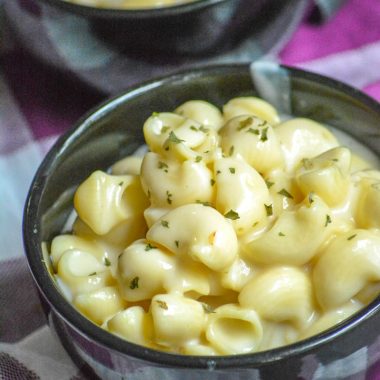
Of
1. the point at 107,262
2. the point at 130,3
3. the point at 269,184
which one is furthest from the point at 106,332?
the point at 130,3

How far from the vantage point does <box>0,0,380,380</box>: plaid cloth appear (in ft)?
4.01

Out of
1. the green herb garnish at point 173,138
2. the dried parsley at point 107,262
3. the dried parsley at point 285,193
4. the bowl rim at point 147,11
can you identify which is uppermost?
the bowl rim at point 147,11

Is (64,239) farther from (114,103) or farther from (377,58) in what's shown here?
(377,58)

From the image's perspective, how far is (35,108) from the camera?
158 cm

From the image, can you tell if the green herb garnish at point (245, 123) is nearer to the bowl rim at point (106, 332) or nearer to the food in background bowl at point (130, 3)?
the bowl rim at point (106, 332)

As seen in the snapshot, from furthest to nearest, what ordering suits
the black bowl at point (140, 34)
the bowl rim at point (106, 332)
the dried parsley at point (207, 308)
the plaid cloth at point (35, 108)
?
1. the black bowl at point (140, 34)
2. the plaid cloth at point (35, 108)
3. the dried parsley at point (207, 308)
4. the bowl rim at point (106, 332)

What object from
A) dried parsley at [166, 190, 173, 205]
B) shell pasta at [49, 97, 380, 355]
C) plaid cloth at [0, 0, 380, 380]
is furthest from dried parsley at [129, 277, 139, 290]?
plaid cloth at [0, 0, 380, 380]

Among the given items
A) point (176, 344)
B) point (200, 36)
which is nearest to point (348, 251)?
point (176, 344)

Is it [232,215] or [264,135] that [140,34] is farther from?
[232,215]

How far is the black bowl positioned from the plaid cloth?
70 mm

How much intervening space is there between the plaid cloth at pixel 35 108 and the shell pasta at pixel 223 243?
0.61 ft

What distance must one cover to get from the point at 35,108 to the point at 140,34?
0.31 metres

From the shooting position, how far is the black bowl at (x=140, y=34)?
1.34 meters

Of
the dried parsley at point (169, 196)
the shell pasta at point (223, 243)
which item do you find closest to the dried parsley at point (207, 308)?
the shell pasta at point (223, 243)
